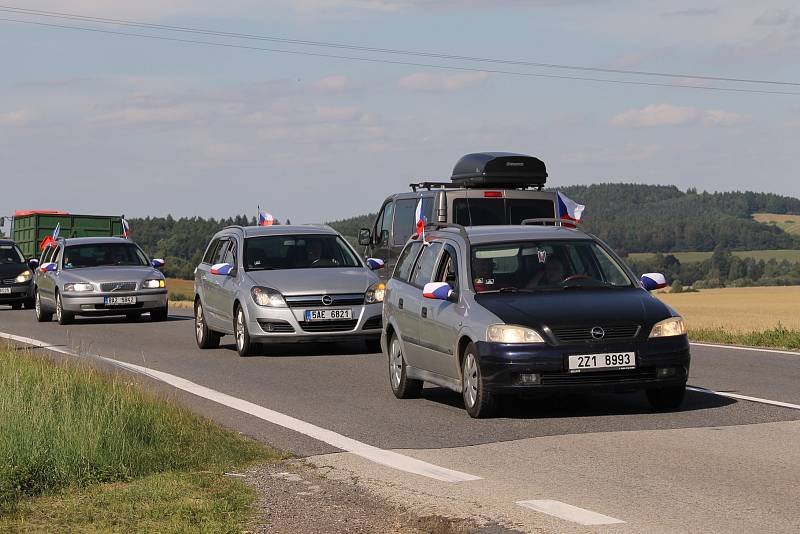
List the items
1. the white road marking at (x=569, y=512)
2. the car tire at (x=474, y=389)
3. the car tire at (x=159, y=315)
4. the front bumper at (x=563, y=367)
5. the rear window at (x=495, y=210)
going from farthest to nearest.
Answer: the car tire at (x=159, y=315), the rear window at (x=495, y=210), the car tire at (x=474, y=389), the front bumper at (x=563, y=367), the white road marking at (x=569, y=512)

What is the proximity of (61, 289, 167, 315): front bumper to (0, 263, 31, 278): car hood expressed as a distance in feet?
33.4

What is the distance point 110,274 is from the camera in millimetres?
28406

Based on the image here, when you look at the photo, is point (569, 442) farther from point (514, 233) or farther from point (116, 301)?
point (116, 301)

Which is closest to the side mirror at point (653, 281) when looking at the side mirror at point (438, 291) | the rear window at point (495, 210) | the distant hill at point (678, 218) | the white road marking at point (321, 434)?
the side mirror at point (438, 291)

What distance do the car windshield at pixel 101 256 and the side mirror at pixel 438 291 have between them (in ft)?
58.1

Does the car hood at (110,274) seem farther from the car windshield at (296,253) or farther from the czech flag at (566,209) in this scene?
the car windshield at (296,253)

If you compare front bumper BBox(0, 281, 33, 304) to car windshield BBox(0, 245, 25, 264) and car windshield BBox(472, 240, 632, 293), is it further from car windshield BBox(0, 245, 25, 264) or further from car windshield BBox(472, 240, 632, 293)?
car windshield BBox(472, 240, 632, 293)

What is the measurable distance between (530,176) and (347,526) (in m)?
19.0

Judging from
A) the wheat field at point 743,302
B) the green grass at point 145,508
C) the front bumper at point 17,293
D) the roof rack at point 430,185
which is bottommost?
the wheat field at point 743,302

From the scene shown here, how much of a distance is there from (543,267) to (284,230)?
8.44m

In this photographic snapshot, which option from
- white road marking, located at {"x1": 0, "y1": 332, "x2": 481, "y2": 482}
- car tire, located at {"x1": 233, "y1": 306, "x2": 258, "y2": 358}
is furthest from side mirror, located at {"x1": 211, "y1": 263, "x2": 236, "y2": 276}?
white road marking, located at {"x1": 0, "y1": 332, "x2": 481, "y2": 482}

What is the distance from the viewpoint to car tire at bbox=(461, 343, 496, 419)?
11430 millimetres

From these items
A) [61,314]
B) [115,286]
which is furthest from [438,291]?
[61,314]

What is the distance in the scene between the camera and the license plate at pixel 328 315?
61.0 feet
